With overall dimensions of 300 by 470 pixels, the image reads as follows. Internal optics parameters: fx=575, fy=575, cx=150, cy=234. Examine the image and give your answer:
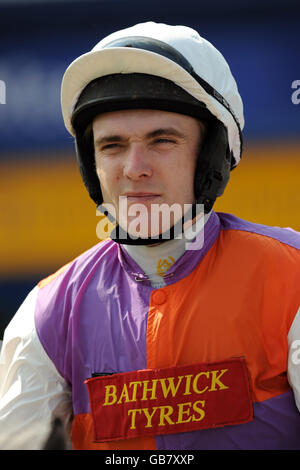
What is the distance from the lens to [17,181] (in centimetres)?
422

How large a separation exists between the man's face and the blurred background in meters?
2.01

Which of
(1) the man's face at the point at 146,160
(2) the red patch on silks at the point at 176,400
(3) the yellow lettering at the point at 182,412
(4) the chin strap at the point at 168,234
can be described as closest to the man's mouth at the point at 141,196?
(1) the man's face at the point at 146,160

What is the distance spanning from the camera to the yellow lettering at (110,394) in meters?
1.80

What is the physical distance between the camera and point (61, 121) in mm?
4148

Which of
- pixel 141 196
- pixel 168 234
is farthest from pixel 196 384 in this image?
pixel 141 196

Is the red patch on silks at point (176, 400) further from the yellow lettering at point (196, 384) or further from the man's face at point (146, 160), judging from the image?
the man's face at point (146, 160)

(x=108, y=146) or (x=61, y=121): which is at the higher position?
(x=61, y=121)

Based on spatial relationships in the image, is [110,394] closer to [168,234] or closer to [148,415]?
[148,415]

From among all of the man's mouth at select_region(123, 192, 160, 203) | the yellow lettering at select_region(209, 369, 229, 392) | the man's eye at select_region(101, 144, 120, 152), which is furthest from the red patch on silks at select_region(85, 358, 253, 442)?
the man's eye at select_region(101, 144, 120, 152)

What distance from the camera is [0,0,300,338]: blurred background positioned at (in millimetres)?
3791

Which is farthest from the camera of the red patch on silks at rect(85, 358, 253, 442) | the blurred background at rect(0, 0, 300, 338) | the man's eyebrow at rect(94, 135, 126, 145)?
the blurred background at rect(0, 0, 300, 338)

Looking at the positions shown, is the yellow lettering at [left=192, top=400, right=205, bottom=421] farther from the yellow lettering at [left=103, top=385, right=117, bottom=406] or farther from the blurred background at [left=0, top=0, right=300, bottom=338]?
the blurred background at [left=0, top=0, right=300, bottom=338]

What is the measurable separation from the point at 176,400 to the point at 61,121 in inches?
111
